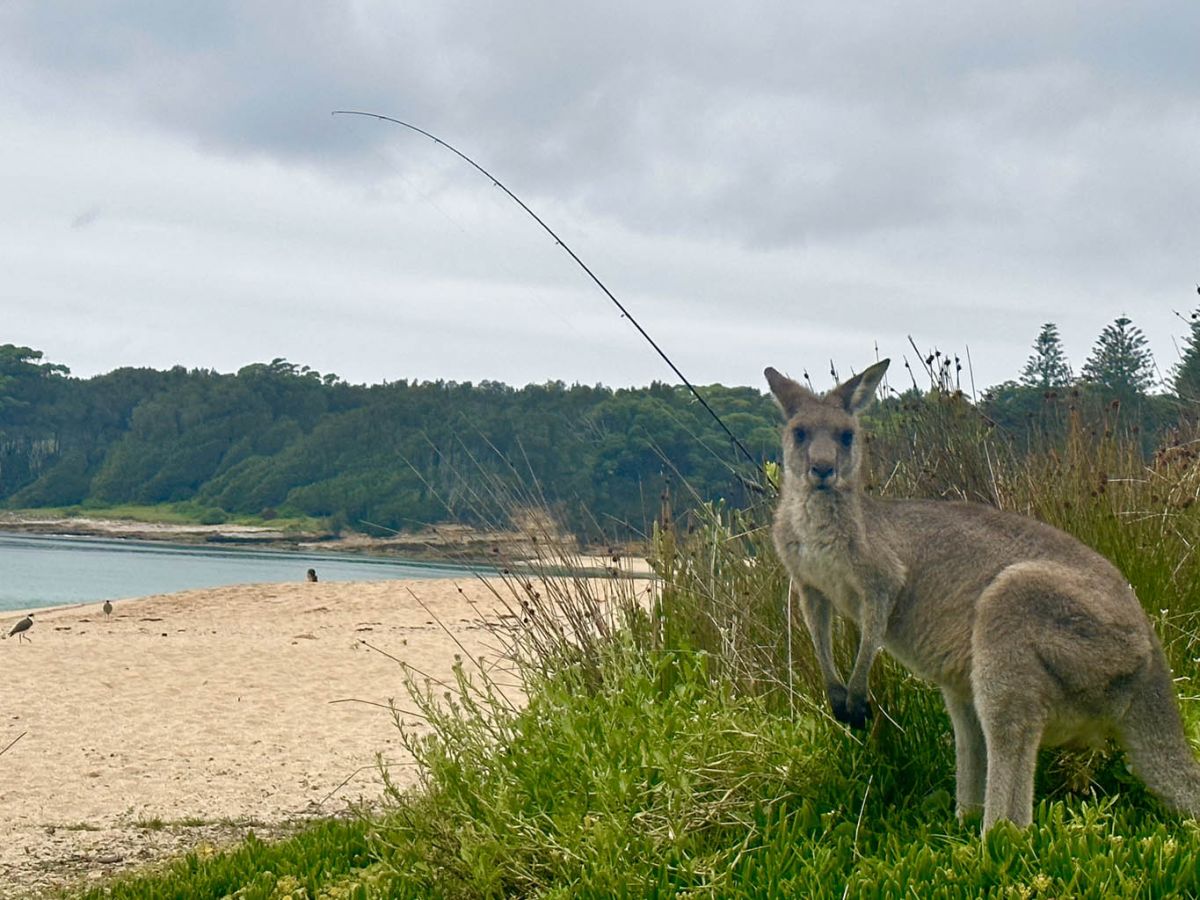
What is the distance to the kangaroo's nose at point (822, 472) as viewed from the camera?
4.39 meters

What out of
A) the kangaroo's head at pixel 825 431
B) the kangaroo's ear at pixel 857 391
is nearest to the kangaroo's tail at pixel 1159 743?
the kangaroo's head at pixel 825 431

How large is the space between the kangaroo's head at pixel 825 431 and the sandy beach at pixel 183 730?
2.72m

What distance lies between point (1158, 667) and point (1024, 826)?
755 millimetres

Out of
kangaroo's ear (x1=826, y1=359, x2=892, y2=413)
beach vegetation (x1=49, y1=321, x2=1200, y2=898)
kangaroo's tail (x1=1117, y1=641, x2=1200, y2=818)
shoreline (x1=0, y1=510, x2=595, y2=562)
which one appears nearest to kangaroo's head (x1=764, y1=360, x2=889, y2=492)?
kangaroo's ear (x1=826, y1=359, x2=892, y2=413)

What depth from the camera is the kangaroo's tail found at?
419cm

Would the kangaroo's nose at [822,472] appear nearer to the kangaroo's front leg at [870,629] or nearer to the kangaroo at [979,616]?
the kangaroo at [979,616]

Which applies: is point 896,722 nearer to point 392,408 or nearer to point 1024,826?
point 1024,826

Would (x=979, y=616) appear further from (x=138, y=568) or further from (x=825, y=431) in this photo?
(x=138, y=568)

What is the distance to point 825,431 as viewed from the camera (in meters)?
4.54

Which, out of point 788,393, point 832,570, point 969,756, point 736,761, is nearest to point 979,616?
point 832,570

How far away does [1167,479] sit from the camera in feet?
25.3

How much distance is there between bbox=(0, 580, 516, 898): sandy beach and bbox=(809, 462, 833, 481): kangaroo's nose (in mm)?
2815

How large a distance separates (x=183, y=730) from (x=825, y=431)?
8.91 meters

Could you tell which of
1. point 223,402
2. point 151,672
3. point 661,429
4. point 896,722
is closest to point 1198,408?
point 661,429
